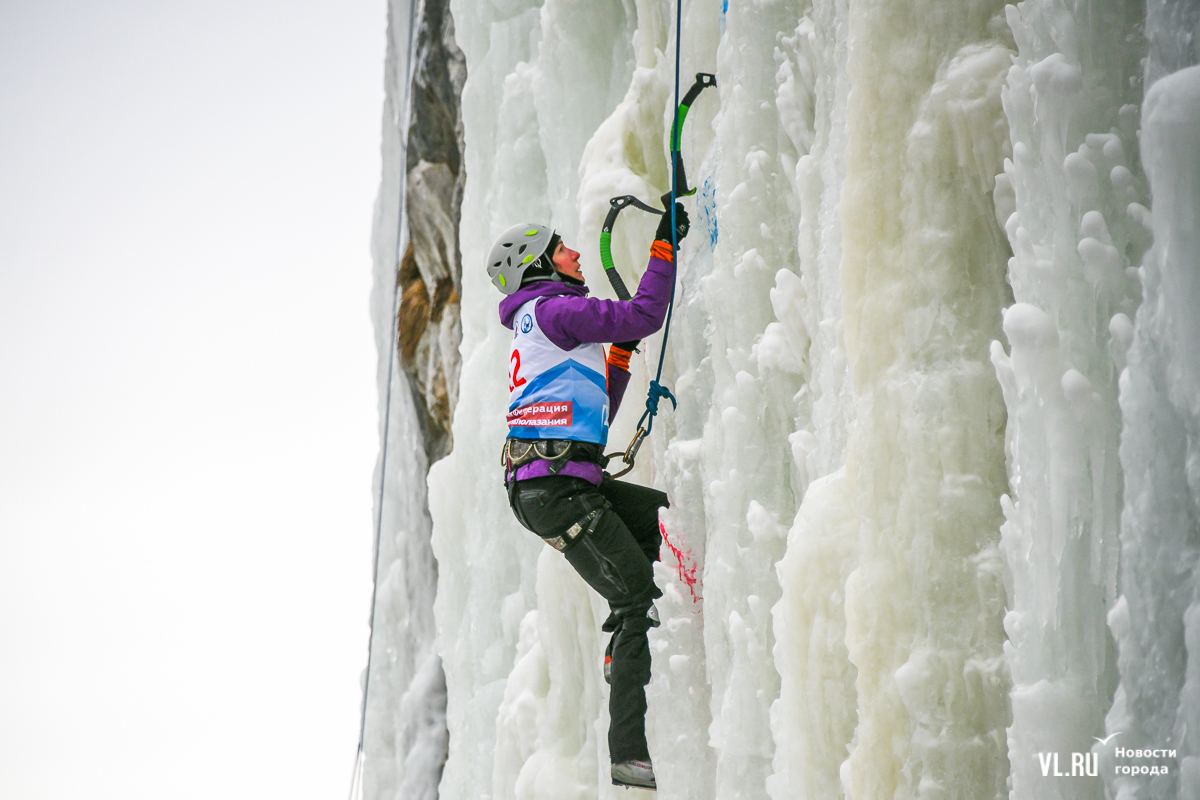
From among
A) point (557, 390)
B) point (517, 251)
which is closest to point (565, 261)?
point (517, 251)

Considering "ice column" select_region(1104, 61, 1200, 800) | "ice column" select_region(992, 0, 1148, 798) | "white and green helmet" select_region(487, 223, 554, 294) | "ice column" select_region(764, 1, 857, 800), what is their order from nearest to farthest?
"ice column" select_region(1104, 61, 1200, 800)
"ice column" select_region(992, 0, 1148, 798)
"ice column" select_region(764, 1, 857, 800)
"white and green helmet" select_region(487, 223, 554, 294)

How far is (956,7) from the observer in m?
2.16

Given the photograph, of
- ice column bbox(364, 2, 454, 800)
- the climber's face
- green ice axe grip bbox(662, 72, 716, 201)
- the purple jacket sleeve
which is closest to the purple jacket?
the purple jacket sleeve

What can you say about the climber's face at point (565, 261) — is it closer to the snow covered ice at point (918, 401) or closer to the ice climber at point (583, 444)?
the ice climber at point (583, 444)

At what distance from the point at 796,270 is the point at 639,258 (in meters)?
0.82

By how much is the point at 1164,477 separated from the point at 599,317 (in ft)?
5.32

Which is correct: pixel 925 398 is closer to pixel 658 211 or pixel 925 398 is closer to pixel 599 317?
pixel 599 317

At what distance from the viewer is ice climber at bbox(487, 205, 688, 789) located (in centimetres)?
288

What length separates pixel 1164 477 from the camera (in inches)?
60.6

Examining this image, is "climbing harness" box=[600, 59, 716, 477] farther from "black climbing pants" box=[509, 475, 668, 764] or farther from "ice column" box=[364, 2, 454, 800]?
"ice column" box=[364, 2, 454, 800]

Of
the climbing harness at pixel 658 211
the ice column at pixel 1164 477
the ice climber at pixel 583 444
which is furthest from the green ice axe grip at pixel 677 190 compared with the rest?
the ice column at pixel 1164 477

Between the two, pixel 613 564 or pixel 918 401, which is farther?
pixel 613 564

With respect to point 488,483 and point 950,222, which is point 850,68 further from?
point 488,483

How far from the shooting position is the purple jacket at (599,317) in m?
2.83
